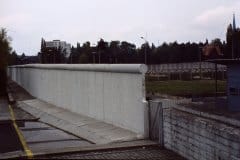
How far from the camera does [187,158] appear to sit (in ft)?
39.1

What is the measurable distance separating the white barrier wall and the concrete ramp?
274 mm

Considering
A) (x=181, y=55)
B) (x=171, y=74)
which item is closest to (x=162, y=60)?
(x=181, y=55)

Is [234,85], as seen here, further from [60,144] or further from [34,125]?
[60,144]

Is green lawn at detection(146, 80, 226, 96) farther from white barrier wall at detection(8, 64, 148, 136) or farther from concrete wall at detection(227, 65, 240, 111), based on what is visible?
white barrier wall at detection(8, 64, 148, 136)

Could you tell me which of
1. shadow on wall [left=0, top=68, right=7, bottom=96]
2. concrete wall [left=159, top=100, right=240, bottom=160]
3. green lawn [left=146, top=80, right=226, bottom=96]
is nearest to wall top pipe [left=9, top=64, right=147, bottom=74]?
concrete wall [left=159, top=100, right=240, bottom=160]

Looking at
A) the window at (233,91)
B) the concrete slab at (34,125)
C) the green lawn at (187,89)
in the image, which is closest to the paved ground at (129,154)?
the concrete slab at (34,125)

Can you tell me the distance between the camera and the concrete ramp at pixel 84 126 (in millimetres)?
15867

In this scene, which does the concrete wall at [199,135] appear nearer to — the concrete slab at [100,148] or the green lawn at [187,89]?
the concrete slab at [100,148]

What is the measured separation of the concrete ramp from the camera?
15.9 metres

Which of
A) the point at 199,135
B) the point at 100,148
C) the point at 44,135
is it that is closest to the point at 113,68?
the point at 44,135

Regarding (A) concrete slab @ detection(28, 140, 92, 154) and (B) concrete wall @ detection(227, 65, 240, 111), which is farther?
(B) concrete wall @ detection(227, 65, 240, 111)

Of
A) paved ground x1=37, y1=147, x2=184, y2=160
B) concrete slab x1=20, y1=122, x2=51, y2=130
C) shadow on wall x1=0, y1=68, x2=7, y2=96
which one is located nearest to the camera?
paved ground x1=37, y1=147, x2=184, y2=160

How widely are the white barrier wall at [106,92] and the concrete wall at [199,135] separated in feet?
5.60

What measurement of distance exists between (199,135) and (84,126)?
863cm
